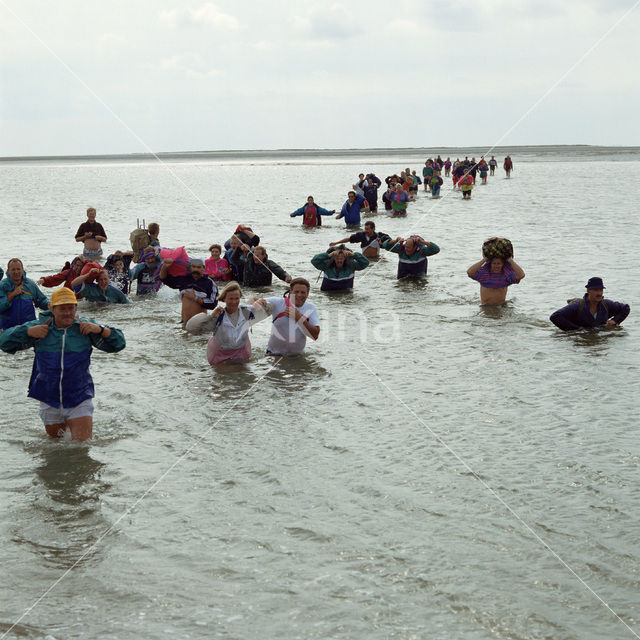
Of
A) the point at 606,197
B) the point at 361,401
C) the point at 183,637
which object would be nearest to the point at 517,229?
the point at 606,197

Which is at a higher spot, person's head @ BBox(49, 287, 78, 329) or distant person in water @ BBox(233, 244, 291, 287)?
person's head @ BBox(49, 287, 78, 329)

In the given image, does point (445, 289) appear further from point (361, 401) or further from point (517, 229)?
point (517, 229)

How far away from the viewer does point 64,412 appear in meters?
7.52

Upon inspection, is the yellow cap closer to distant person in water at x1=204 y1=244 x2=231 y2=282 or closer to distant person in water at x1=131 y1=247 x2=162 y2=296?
distant person in water at x1=131 y1=247 x2=162 y2=296

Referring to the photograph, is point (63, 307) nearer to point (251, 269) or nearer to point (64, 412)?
point (64, 412)

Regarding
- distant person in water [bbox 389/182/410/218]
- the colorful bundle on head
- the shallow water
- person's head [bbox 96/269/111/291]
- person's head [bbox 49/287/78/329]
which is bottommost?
the shallow water

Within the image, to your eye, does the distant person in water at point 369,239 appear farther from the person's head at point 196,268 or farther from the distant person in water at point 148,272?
the person's head at point 196,268

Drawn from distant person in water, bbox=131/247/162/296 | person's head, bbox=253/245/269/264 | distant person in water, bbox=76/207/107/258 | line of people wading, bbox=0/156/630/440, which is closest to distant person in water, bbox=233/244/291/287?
line of people wading, bbox=0/156/630/440

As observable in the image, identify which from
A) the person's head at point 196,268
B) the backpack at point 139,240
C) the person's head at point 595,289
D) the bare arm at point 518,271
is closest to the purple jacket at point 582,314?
the person's head at point 595,289

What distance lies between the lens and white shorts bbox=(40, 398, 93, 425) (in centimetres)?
749

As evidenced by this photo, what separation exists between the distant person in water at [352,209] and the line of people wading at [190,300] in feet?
24.0

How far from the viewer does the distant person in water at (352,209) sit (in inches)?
1078

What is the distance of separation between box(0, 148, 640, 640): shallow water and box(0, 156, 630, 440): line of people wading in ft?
1.23

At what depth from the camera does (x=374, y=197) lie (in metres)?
34.7
